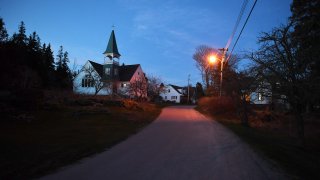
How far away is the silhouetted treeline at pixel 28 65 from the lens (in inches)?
749

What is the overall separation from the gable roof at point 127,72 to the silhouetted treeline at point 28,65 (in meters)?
11.6

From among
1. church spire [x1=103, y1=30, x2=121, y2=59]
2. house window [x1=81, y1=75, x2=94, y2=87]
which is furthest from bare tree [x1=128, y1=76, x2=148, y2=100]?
church spire [x1=103, y1=30, x2=121, y2=59]

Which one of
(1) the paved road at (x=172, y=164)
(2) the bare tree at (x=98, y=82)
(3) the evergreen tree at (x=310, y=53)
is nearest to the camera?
(1) the paved road at (x=172, y=164)

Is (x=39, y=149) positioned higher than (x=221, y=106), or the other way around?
(x=221, y=106)

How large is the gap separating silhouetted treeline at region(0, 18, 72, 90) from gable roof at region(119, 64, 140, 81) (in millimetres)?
11591

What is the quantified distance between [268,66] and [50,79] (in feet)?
153

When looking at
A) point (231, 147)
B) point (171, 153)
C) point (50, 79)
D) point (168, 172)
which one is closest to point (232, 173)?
point (168, 172)

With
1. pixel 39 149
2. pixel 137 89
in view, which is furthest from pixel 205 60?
pixel 39 149

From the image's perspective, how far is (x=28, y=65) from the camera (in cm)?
4972

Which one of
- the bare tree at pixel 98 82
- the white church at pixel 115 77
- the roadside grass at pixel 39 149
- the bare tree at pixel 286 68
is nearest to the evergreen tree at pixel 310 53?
the bare tree at pixel 286 68

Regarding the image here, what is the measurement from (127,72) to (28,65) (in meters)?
23.1

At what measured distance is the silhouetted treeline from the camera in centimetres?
1903

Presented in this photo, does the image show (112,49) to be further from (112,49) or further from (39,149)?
(39,149)

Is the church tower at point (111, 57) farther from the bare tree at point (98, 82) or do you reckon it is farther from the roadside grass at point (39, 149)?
the roadside grass at point (39, 149)
